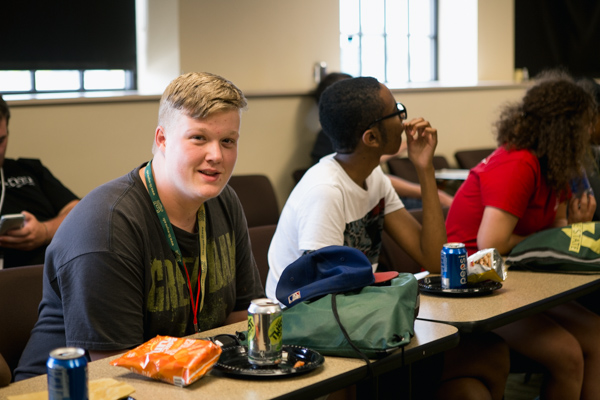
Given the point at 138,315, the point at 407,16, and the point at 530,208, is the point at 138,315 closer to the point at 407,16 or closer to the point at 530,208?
the point at 530,208

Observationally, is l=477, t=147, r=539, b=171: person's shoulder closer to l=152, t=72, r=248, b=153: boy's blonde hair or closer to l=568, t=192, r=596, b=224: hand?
l=568, t=192, r=596, b=224: hand

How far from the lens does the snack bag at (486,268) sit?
211cm

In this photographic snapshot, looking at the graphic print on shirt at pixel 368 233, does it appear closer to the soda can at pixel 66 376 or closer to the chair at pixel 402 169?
the soda can at pixel 66 376

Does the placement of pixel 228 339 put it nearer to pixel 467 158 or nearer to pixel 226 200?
pixel 226 200

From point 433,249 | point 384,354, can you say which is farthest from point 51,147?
point 384,354

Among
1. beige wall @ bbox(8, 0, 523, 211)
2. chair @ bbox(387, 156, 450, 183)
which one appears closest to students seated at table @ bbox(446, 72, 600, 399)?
beige wall @ bbox(8, 0, 523, 211)

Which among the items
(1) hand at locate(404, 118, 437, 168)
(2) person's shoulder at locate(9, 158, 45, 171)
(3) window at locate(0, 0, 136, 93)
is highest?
(3) window at locate(0, 0, 136, 93)

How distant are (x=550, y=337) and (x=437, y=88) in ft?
13.2

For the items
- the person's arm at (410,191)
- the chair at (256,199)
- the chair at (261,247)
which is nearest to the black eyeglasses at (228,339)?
the chair at (261,247)

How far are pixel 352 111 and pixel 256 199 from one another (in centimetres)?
186

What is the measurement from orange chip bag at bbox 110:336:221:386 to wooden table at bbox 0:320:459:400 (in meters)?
0.02

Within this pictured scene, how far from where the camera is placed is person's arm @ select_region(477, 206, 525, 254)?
99.2 inches

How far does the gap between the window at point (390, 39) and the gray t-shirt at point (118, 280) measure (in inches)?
175

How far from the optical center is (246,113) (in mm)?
4859
